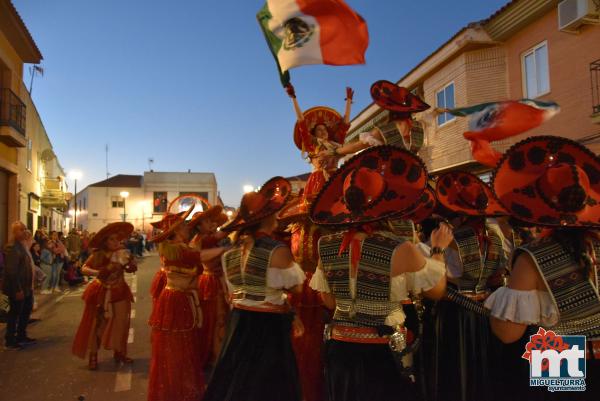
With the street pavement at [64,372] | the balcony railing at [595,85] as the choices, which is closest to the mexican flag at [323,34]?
the street pavement at [64,372]

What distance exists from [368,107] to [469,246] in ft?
58.0

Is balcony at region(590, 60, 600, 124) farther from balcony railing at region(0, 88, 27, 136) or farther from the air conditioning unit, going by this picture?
balcony railing at region(0, 88, 27, 136)

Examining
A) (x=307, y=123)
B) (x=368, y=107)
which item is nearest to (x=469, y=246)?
(x=307, y=123)

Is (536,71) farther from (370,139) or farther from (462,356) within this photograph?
(462,356)

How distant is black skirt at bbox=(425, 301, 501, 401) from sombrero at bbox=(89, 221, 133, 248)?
4.50 metres

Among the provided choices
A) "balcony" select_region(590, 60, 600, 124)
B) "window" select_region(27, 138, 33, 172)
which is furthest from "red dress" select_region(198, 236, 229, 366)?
"window" select_region(27, 138, 33, 172)

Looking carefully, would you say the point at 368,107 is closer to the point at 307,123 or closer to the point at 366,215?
the point at 307,123

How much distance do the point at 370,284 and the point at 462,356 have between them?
5.05 ft

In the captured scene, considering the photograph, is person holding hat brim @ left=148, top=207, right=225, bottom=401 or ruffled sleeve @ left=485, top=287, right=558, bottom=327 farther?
person holding hat brim @ left=148, top=207, right=225, bottom=401

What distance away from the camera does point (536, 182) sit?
262 centimetres

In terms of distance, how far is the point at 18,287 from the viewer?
745cm

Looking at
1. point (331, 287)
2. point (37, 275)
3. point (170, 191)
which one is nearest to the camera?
point (331, 287)

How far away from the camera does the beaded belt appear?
2.88 m

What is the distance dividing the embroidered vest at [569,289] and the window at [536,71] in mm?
10974
